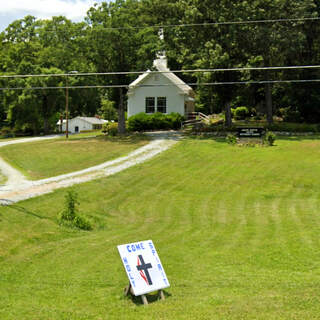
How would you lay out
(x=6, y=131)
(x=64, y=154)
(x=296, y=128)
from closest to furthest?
(x=64, y=154), (x=296, y=128), (x=6, y=131)

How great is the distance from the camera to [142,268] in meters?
9.45

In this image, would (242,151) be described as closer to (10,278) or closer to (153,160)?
(153,160)

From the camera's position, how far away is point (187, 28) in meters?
44.8

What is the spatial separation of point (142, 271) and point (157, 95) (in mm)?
45771

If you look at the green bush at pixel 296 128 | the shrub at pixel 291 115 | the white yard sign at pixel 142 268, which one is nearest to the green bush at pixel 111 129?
the green bush at pixel 296 128

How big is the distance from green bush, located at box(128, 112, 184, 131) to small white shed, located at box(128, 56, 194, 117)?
2.04 meters

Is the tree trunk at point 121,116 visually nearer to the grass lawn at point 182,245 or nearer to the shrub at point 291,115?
the grass lawn at point 182,245

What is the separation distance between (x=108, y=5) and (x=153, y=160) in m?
21.6

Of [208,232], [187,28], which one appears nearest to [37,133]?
[187,28]

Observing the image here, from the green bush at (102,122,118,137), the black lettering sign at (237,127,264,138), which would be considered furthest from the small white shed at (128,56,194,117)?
the black lettering sign at (237,127,264,138)

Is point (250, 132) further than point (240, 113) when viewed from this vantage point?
No

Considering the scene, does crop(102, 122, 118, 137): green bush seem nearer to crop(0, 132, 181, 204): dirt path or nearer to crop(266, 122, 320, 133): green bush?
crop(0, 132, 181, 204): dirt path

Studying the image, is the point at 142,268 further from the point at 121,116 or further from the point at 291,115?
the point at 291,115

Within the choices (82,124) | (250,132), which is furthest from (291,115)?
(82,124)
